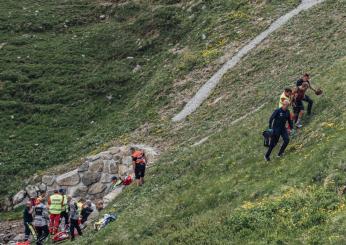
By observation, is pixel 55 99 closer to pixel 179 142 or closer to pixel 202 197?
pixel 179 142

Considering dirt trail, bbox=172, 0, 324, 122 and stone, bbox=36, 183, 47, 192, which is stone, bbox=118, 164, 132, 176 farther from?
dirt trail, bbox=172, 0, 324, 122

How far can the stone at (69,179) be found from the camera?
36094 mm

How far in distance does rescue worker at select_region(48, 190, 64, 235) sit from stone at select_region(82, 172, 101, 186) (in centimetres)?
641

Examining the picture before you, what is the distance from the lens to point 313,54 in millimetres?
38281

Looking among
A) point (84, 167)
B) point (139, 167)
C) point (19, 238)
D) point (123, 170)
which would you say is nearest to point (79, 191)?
point (84, 167)

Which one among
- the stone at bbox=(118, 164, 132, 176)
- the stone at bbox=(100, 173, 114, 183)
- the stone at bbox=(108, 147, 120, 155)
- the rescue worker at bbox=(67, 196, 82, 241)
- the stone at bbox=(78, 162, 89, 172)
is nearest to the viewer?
the rescue worker at bbox=(67, 196, 82, 241)

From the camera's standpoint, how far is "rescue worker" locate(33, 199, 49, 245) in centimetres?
2753

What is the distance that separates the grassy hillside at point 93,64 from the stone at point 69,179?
13.1 ft

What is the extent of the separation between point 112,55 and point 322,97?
34605 millimetres

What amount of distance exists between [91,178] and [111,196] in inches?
177

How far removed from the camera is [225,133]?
3023cm

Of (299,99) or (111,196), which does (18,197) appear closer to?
(111,196)

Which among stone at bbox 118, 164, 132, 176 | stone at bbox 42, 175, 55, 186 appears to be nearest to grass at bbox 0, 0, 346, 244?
stone at bbox 118, 164, 132, 176

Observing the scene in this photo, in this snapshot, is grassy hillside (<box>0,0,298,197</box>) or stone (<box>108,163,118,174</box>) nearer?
stone (<box>108,163,118,174</box>)
